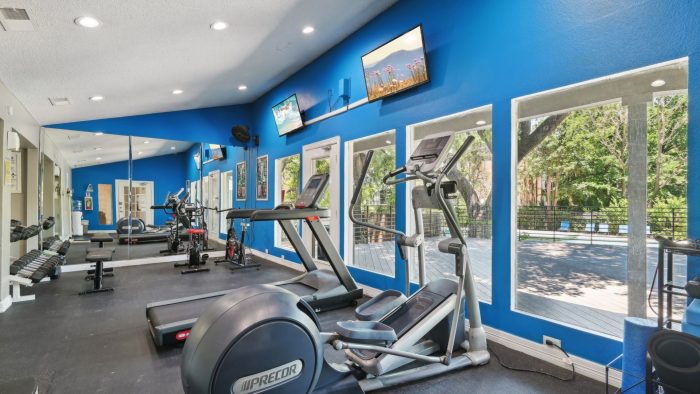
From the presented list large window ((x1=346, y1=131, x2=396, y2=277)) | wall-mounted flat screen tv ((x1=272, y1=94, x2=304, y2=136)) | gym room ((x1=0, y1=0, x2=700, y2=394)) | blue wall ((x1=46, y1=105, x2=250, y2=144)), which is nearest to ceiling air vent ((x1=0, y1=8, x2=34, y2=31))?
gym room ((x1=0, y1=0, x2=700, y2=394))

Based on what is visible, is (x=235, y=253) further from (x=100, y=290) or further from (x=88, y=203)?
(x=88, y=203)

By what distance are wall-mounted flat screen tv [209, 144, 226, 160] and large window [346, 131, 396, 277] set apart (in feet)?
14.2

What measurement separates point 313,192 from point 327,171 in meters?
1.90

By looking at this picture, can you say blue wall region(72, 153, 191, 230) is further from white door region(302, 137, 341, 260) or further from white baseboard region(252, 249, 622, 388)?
white baseboard region(252, 249, 622, 388)

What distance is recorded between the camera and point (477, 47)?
3.23 meters

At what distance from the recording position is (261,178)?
757cm

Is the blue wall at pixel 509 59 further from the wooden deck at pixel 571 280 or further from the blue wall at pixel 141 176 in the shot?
the blue wall at pixel 141 176

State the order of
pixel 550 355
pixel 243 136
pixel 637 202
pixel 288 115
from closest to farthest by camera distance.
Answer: pixel 637 202, pixel 550 355, pixel 288 115, pixel 243 136

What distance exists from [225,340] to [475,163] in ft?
9.24

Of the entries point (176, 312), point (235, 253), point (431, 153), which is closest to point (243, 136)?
point (235, 253)

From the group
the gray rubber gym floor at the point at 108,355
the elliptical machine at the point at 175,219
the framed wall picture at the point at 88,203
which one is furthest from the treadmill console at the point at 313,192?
the framed wall picture at the point at 88,203

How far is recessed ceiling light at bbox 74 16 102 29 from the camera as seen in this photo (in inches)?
109

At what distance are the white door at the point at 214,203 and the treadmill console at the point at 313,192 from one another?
473cm

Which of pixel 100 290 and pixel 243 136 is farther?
pixel 243 136
